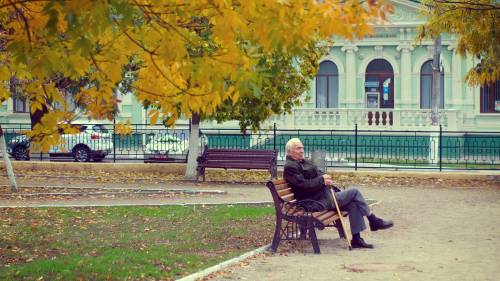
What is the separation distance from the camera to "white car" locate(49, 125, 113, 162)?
1113 inches

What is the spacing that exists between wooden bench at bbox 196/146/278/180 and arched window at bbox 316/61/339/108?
21.2m

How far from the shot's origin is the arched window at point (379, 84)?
41.6 meters

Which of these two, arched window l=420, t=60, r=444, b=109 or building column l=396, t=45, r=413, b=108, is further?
arched window l=420, t=60, r=444, b=109

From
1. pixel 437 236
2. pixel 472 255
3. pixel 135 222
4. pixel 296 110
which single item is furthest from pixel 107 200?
pixel 296 110

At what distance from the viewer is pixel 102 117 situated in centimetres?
899

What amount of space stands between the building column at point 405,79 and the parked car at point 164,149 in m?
17.2

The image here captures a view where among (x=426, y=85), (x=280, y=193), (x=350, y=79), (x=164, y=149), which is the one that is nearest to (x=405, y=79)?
(x=426, y=85)

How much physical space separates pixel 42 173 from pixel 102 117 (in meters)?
15.6

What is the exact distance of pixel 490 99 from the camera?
132ft

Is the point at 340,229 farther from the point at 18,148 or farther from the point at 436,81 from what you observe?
the point at 436,81

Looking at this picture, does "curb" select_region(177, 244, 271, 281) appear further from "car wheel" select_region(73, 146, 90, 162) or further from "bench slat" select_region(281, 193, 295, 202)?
"car wheel" select_region(73, 146, 90, 162)

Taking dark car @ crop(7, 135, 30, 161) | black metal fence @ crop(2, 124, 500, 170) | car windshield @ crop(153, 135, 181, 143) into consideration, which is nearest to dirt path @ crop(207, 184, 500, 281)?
black metal fence @ crop(2, 124, 500, 170)

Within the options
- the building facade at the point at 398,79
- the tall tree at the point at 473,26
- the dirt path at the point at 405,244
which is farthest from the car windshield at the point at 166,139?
the building facade at the point at 398,79

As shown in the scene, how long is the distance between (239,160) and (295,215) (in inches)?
416
